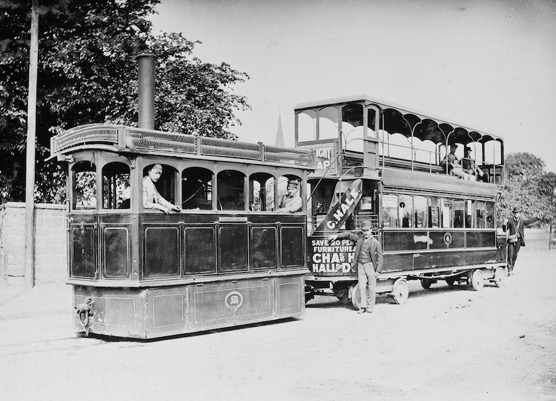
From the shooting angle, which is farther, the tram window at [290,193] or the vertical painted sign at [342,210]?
the vertical painted sign at [342,210]

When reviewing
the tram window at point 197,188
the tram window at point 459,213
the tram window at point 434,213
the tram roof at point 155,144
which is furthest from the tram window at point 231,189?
the tram window at point 459,213

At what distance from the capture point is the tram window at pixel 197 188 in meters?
A: 9.81

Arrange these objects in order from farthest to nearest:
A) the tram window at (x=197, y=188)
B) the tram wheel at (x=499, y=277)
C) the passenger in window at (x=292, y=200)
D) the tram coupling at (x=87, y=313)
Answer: the tram wheel at (x=499, y=277) < the passenger in window at (x=292, y=200) < the tram window at (x=197, y=188) < the tram coupling at (x=87, y=313)

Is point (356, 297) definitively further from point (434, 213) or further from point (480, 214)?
point (480, 214)

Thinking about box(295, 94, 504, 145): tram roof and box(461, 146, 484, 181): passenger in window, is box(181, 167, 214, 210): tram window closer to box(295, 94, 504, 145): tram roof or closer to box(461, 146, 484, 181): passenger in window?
box(295, 94, 504, 145): tram roof

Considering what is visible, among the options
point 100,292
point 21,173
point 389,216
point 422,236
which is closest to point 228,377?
point 100,292

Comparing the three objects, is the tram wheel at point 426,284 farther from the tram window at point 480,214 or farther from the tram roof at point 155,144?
the tram roof at point 155,144

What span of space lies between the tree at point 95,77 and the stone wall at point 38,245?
4285mm

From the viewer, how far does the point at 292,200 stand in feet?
36.1

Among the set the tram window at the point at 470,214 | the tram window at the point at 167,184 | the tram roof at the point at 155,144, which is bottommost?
the tram window at the point at 470,214

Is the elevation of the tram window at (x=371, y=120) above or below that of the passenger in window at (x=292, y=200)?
above

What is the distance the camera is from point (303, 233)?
36.2 feet

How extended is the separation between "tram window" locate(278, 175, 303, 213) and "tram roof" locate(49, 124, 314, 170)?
0.46 meters

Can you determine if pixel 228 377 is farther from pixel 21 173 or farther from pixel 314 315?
pixel 21 173
